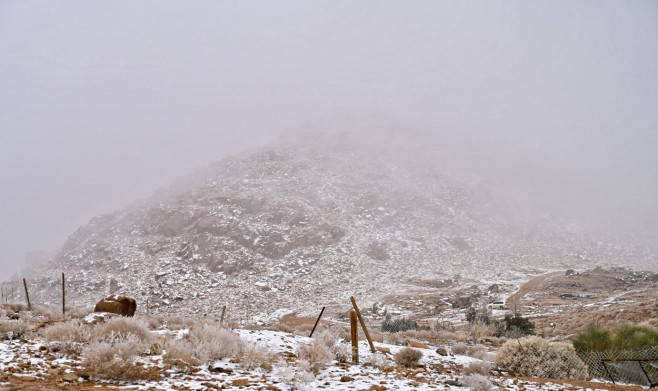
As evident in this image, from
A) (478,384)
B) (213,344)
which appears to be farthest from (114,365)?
(478,384)

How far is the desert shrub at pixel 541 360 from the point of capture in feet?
32.1

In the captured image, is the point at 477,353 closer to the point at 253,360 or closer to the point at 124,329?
the point at 253,360

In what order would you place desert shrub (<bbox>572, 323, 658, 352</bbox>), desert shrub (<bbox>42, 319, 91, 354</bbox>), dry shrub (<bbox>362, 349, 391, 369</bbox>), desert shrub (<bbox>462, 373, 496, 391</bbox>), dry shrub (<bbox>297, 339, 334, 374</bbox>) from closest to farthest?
1. desert shrub (<bbox>462, 373, 496, 391</bbox>)
2. desert shrub (<bbox>42, 319, 91, 354</bbox>)
3. dry shrub (<bbox>297, 339, 334, 374</bbox>)
4. dry shrub (<bbox>362, 349, 391, 369</bbox>)
5. desert shrub (<bbox>572, 323, 658, 352</bbox>)

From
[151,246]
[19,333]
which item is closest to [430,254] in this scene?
[151,246]

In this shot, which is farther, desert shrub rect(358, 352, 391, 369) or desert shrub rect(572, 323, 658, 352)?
desert shrub rect(572, 323, 658, 352)

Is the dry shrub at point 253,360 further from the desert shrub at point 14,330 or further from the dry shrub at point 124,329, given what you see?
the desert shrub at point 14,330

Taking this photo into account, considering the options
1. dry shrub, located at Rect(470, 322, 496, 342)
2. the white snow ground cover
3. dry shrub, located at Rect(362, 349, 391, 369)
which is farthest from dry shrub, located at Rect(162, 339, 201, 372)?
dry shrub, located at Rect(470, 322, 496, 342)

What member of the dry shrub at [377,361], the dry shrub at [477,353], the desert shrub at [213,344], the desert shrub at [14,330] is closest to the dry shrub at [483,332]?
the dry shrub at [477,353]

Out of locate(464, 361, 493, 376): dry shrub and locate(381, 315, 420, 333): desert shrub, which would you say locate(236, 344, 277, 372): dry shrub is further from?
locate(381, 315, 420, 333): desert shrub

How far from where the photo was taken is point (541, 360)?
1014 centimetres

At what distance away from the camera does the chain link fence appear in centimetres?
1007

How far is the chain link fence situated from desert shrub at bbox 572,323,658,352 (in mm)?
575

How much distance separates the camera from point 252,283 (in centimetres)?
3972

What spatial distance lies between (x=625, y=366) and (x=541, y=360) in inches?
96.8
